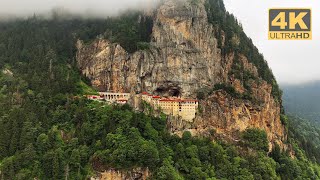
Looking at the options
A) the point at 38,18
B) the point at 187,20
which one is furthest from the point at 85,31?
the point at 187,20

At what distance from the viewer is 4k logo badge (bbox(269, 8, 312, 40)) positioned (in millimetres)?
50281

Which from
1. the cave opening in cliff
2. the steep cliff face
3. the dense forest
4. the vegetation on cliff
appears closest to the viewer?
the dense forest

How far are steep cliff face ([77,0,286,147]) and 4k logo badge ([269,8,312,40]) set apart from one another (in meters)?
71.5

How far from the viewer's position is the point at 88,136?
353 feet

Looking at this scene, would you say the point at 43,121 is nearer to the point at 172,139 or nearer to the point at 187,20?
Result: the point at 172,139

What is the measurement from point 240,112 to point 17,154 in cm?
5617

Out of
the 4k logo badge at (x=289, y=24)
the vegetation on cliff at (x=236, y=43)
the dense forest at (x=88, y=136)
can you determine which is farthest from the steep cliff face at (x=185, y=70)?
the 4k logo badge at (x=289, y=24)

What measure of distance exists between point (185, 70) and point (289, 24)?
252ft

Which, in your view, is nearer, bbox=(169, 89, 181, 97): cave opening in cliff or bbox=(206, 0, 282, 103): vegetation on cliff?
bbox=(169, 89, 181, 97): cave opening in cliff

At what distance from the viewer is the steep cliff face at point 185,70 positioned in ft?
416

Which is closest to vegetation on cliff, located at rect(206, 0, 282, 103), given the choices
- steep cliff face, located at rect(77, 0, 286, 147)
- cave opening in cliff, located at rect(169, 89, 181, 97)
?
steep cliff face, located at rect(77, 0, 286, 147)

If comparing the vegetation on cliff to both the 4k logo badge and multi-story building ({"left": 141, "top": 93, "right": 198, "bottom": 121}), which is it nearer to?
multi-story building ({"left": 141, "top": 93, "right": 198, "bottom": 121})

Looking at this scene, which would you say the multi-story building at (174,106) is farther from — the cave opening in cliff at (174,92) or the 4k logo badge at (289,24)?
the 4k logo badge at (289,24)

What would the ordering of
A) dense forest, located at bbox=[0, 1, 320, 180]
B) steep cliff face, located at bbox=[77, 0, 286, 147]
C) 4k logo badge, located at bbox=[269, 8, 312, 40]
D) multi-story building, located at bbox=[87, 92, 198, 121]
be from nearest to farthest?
4k logo badge, located at bbox=[269, 8, 312, 40], dense forest, located at bbox=[0, 1, 320, 180], multi-story building, located at bbox=[87, 92, 198, 121], steep cliff face, located at bbox=[77, 0, 286, 147]
